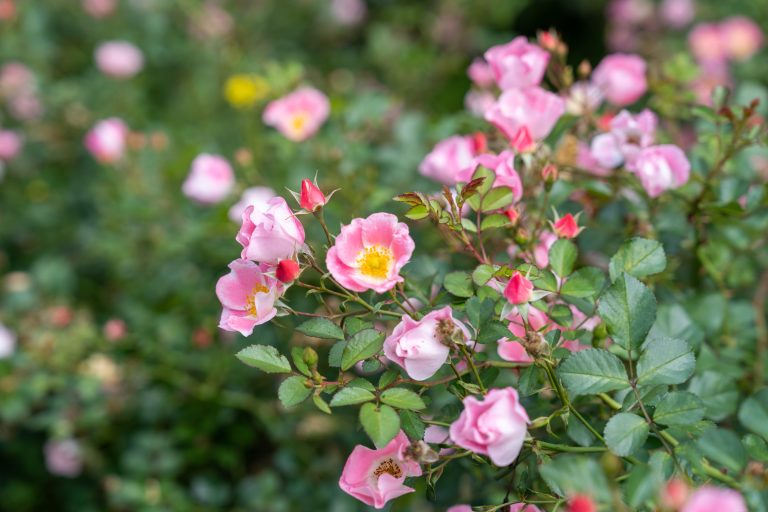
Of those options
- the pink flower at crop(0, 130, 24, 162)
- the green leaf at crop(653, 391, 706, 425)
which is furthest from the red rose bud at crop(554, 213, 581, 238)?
the pink flower at crop(0, 130, 24, 162)

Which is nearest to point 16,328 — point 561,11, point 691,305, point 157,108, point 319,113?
point 319,113

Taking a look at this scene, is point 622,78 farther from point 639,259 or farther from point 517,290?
point 517,290

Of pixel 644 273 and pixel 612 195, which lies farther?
pixel 612 195

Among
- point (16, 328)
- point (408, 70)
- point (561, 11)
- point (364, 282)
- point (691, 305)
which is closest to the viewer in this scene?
point (364, 282)

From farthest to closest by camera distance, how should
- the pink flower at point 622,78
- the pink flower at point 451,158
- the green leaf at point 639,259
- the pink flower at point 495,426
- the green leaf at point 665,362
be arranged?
1. the pink flower at point 622,78
2. the pink flower at point 451,158
3. the green leaf at point 639,259
4. the green leaf at point 665,362
5. the pink flower at point 495,426

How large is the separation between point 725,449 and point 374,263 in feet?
1.41

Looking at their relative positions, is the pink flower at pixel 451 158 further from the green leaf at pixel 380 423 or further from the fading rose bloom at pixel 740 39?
the fading rose bloom at pixel 740 39

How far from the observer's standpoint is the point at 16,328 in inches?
75.9

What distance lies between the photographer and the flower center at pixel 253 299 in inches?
35.4

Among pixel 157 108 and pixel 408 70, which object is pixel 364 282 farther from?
pixel 157 108

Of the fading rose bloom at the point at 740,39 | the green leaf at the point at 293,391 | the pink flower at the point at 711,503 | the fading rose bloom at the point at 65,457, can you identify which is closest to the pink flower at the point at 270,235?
the green leaf at the point at 293,391

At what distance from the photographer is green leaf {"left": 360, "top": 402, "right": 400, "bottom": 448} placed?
2.52 feet

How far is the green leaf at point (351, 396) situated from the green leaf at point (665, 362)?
30cm

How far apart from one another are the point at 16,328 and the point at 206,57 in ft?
4.61
